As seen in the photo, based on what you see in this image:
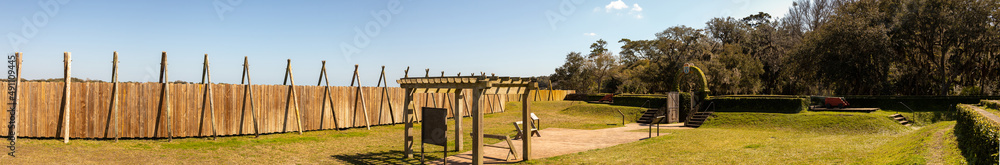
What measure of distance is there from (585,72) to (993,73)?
39.2 m

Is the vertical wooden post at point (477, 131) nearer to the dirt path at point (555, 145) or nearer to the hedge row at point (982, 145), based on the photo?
the dirt path at point (555, 145)

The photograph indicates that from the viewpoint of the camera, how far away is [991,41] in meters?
30.0

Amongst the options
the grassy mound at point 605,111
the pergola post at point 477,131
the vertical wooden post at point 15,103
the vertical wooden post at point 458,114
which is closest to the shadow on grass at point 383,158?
the vertical wooden post at point 458,114

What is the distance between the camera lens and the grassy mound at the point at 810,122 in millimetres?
19156

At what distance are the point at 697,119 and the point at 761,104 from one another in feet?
13.5

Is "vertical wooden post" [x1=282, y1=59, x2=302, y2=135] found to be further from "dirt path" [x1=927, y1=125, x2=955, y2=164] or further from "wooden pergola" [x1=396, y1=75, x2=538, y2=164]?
"dirt path" [x1=927, y1=125, x2=955, y2=164]

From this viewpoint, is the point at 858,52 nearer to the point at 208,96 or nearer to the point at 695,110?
the point at 695,110

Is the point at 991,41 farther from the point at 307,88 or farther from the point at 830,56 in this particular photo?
the point at 307,88

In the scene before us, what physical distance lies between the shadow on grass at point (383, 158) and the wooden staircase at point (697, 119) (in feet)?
47.7

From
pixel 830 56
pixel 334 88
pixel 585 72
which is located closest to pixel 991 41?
pixel 830 56

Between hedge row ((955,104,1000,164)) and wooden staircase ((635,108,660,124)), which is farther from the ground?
hedge row ((955,104,1000,164))

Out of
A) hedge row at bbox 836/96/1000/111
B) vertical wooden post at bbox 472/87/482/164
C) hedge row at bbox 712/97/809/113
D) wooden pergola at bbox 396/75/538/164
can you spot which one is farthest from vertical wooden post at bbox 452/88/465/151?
hedge row at bbox 836/96/1000/111

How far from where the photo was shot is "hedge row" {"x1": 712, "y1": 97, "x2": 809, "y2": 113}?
24.2m

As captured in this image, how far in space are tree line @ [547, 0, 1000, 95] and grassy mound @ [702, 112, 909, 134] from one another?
1456 cm
